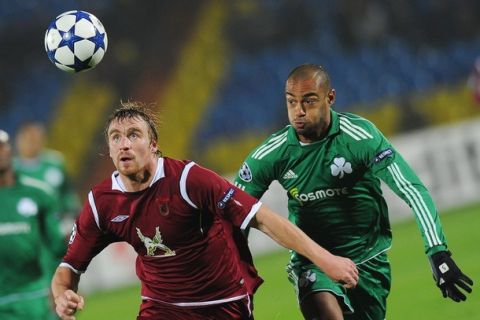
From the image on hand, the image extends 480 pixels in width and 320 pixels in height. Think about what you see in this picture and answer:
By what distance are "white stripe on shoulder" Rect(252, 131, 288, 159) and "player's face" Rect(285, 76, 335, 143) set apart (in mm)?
190

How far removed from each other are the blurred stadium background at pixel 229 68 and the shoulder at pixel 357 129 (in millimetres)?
12296

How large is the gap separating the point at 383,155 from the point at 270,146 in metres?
0.68

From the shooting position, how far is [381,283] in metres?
5.94

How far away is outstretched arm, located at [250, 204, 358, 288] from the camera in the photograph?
4.52 m

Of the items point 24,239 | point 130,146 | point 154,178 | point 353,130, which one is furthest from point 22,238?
point 353,130

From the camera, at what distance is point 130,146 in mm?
4891

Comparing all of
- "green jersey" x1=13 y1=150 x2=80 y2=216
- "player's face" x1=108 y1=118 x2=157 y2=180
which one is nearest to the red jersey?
"player's face" x1=108 y1=118 x2=157 y2=180

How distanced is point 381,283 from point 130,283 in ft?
27.9

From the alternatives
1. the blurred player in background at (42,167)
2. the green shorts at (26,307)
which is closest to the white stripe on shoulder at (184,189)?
the green shorts at (26,307)

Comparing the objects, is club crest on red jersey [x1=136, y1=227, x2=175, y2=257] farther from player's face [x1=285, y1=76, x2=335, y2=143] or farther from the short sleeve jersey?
the short sleeve jersey

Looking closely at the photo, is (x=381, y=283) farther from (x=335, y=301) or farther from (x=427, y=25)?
(x=427, y=25)

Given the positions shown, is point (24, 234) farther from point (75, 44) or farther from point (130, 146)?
point (130, 146)

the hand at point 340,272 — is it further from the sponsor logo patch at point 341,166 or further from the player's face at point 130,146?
the sponsor logo patch at point 341,166

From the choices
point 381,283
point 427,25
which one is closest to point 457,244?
point 381,283
